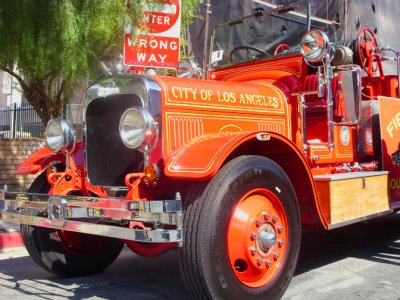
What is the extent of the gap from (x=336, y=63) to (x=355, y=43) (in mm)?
629

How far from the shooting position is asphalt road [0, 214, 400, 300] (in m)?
4.32

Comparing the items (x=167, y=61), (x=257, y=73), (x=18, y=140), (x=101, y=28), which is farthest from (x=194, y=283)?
(x=18, y=140)

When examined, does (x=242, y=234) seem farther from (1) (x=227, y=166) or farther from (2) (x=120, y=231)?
(2) (x=120, y=231)

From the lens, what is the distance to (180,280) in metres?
4.77

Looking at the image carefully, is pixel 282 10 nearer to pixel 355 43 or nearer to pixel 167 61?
pixel 355 43

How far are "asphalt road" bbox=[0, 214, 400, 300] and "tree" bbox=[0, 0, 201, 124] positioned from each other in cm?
254

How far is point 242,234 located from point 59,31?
14.1 feet

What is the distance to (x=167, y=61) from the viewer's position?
7.16 metres

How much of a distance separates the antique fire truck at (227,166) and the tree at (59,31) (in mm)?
1848

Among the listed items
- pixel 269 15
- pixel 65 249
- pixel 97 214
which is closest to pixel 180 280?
pixel 65 249

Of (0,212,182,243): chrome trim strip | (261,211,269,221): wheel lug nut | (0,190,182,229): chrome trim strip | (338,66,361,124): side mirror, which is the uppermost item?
(338,66,361,124): side mirror

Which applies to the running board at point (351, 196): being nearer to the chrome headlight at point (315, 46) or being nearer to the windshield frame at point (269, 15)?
the chrome headlight at point (315, 46)

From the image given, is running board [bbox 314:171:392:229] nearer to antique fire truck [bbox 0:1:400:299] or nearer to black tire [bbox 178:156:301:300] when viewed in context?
antique fire truck [bbox 0:1:400:299]

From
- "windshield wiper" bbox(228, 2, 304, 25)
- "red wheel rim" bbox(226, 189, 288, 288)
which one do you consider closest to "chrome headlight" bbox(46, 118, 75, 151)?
"red wheel rim" bbox(226, 189, 288, 288)
